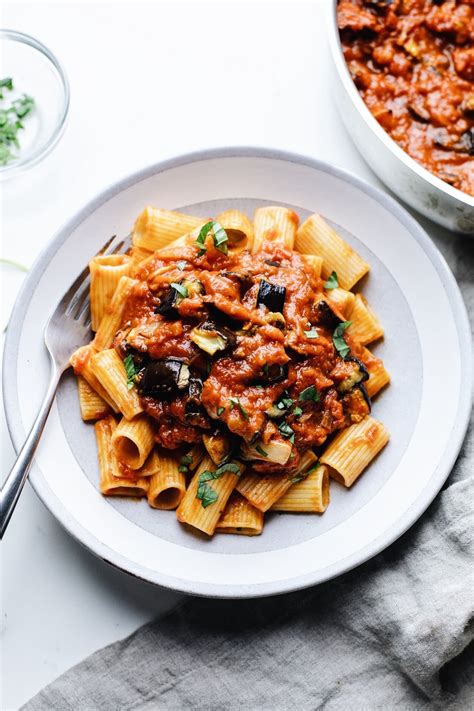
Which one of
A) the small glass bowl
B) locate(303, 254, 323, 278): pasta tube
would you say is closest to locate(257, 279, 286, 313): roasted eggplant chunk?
locate(303, 254, 323, 278): pasta tube

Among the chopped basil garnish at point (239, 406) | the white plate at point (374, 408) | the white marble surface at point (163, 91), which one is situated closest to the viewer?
the chopped basil garnish at point (239, 406)

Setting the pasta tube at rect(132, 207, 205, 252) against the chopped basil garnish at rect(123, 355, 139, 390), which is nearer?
the chopped basil garnish at rect(123, 355, 139, 390)

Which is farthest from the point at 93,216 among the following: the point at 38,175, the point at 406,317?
the point at 406,317

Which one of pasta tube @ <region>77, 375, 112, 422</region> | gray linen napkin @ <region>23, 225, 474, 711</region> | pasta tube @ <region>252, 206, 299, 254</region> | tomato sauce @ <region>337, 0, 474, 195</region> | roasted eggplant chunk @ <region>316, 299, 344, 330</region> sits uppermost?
tomato sauce @ <region>337, 0, 474, 195</region>

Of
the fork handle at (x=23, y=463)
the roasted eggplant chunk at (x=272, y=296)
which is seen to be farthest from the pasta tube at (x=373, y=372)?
the fork handle at (x=23, y=463)

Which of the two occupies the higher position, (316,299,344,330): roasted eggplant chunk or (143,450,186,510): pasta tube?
(316,299,344,330): roasted eggplant chunk

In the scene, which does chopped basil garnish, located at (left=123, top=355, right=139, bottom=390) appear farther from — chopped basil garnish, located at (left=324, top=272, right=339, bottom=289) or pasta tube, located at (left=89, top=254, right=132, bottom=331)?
chopped basil garnish, located at (left=324, top=272, right=339, bottom=289)

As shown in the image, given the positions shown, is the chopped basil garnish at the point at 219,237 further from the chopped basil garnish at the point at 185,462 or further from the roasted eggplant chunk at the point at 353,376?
the chopped basil garnish at the point at 185,462

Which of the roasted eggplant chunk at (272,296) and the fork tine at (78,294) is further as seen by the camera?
the fork tine at (78,294)
